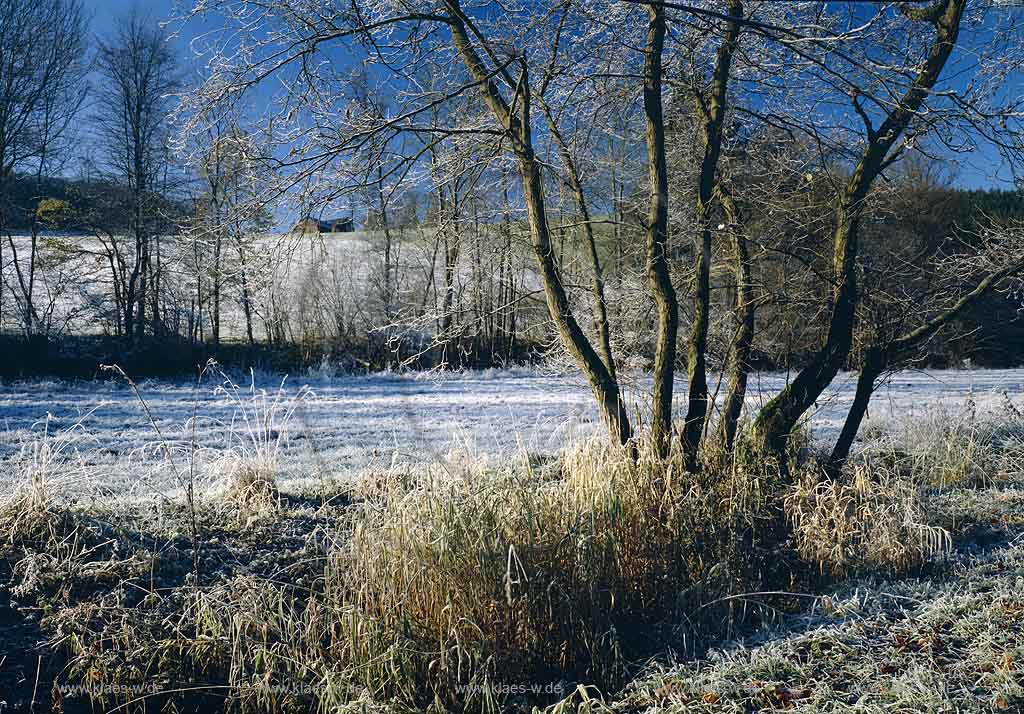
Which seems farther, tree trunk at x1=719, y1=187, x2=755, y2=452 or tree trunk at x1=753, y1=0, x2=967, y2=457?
tree trunk at x1=719, y1=187, x2=755, y2=452

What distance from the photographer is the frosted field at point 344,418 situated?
6375 millimetres

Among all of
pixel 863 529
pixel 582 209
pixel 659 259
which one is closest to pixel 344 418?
pixel 582 209

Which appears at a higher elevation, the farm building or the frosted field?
the farm building

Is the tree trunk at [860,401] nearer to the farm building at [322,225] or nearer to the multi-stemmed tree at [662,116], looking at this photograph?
the multi-stemmed tree at [662,116]

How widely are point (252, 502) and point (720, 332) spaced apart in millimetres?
4512

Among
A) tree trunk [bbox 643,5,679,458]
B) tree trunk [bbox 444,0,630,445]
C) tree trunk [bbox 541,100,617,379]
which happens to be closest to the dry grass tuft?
tree trunk [bbox 643,5,679,458]

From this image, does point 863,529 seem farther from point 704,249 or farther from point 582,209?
point 582,209

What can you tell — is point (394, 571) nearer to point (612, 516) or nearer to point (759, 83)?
point (612, 516)

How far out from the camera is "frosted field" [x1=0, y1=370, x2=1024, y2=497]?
20.9 ft

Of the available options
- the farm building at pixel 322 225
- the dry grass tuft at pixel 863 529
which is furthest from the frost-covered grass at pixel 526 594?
the farm building at pixel 322 225

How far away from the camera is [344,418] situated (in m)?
11.2

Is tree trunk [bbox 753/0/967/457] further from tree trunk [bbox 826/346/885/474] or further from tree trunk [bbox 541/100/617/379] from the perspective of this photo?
tree trunk [bbox 541/100/617/379]

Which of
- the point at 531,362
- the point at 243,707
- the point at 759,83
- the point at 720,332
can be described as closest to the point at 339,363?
the point at 531,362

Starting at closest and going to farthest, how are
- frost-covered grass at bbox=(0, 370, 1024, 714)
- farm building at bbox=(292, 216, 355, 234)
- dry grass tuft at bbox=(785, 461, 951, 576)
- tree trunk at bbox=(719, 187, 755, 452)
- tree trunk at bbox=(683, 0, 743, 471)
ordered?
frost-covered grass at bbox=(0, 370, 1024, 714) < dry grass tuft at bbox=(785, 461, 951, 576) < farm building at bbox=(292, 216, 355, 234) < tree trunk at bbox=(683, 0, 743, 471) < tree trunk at bbox=(719, 187, 755, 452)
